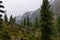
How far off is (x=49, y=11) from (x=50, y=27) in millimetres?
3324

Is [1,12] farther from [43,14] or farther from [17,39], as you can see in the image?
[17,39]

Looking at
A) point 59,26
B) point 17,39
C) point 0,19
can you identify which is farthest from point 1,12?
point 17,39

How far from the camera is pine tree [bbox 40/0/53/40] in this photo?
47844mm

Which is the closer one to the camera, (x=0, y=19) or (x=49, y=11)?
(x=0, y=19)

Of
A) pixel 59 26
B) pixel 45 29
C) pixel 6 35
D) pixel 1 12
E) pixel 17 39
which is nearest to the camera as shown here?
pixel 1 12

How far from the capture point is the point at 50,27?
4762cm

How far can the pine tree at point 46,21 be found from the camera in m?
47.8

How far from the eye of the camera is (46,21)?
47969 mm

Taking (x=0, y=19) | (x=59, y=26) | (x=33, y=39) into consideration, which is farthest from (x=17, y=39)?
(x=0, y=19)

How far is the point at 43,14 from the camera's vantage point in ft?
158

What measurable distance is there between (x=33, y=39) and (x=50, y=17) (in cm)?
2486

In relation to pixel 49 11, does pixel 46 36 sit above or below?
below

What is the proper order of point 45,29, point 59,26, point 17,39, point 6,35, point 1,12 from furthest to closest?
point 17,39 < point 59,26 < point 45,29 < point 6,35 < point 1,12

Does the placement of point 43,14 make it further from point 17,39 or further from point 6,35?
point 17,39
